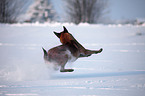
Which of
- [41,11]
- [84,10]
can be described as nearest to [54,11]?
[41,11]

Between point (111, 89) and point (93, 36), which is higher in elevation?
point (111, 89)

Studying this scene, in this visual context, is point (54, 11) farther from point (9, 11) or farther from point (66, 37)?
point (66, 37)

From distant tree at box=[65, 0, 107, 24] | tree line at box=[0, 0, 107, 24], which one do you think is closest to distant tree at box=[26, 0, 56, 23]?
tree line at box=[0, 0, 107, 24]

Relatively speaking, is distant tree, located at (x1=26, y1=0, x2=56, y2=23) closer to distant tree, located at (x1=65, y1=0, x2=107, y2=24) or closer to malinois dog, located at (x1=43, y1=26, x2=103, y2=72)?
distant tree, located at (x1=65, y1=0, x2=107, y2=24)

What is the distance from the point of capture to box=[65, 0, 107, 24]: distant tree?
30297mm

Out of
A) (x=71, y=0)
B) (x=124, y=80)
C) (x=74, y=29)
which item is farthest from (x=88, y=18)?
(x=124, y=80)

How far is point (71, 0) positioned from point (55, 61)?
93.6ft

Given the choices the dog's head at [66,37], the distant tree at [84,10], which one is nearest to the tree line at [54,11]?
the distant tree at [84,10]

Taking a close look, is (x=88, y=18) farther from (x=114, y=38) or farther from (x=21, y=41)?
(x=21, y=41)

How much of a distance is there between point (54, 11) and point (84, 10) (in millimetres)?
15858

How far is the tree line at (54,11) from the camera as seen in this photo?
24.0 meters

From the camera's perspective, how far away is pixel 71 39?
4.53 metres

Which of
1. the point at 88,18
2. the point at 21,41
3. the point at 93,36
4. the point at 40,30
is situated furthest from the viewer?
Result: the point at 88,18

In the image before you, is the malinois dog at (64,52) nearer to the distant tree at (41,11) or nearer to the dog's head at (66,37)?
the dog's head at (66,37)
